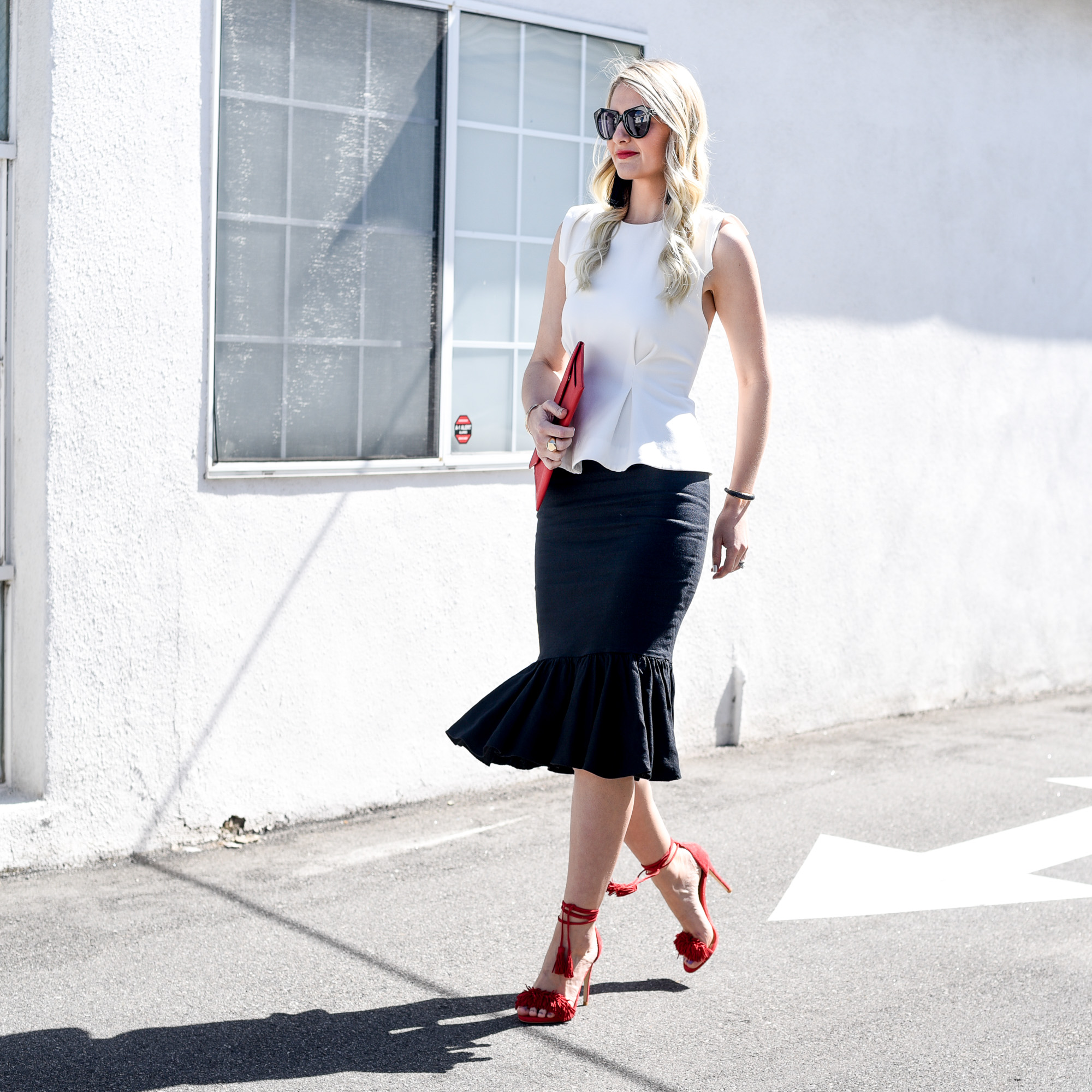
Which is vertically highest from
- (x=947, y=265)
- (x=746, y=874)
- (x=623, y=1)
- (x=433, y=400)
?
(x=623, y=1)

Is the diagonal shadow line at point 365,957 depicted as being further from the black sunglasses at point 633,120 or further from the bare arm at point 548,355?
the black sunglasses at point 633,120

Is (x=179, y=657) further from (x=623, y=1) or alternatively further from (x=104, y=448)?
(x=623, y=1)

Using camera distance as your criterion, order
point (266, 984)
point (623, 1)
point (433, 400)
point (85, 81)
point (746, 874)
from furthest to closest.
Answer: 1. point (623, 1)
2. point (433, 400)
3. point (746, 874)
4. point (85, 81)
5. point (266, 984)

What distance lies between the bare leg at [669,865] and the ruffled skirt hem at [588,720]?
207 mm

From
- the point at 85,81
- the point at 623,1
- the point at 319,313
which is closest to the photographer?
the point at 85,81

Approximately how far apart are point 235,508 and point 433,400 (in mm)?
912

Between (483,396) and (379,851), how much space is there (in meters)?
1.74

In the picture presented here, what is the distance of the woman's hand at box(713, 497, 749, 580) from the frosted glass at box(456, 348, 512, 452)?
6.68 ft

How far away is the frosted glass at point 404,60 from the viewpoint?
486cm

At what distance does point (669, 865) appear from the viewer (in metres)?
3.48

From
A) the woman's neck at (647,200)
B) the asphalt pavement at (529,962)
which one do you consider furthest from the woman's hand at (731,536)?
the asphalt pavement at (529,962)

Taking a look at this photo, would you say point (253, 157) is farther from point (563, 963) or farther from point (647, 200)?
point (563, 963)

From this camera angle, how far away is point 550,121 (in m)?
5.40

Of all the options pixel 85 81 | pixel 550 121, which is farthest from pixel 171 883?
pixel 550 121
